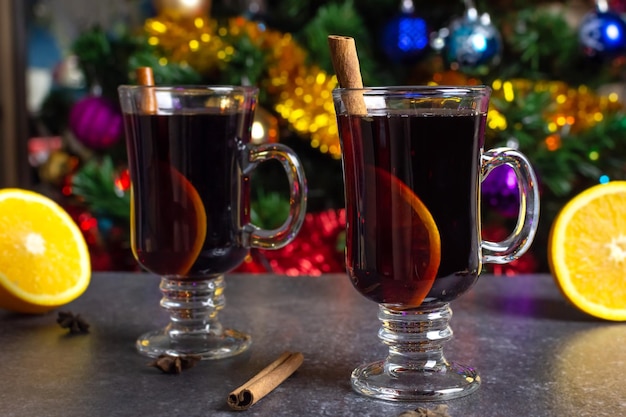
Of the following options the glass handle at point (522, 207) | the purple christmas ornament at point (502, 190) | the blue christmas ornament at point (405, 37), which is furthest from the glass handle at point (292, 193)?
the blue christmas ornament at point (405, 37)

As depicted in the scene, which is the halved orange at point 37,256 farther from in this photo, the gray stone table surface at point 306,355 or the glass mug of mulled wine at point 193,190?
the glass mug of mulled wine at point 193,190

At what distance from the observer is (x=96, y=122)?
2.25 meters

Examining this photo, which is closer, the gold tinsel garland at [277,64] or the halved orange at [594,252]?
the halved orange at [594,252]

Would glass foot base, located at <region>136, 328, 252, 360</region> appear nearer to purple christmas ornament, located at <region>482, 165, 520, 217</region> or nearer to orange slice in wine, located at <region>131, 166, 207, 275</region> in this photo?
orange slice in wine, located at <region>131, 166, 207, 275</region>

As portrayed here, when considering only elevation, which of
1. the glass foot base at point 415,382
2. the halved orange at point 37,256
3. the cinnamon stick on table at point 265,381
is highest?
the halved orange at point 37,256

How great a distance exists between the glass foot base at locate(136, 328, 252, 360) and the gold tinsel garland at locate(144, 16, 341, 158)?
0.91 metres

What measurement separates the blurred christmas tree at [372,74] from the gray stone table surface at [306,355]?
1.84 ft

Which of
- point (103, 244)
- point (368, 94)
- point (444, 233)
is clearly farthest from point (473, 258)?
point (103, 244)

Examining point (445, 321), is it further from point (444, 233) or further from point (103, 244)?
point (103, 244)

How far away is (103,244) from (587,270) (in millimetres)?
1331

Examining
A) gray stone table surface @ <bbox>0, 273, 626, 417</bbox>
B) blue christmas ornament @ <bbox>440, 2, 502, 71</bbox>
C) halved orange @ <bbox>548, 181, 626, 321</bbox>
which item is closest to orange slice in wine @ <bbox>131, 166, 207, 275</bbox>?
gray stone table surface @ <bbox>0, 273, 626, 417</bbox>

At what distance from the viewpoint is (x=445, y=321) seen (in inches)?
36.7

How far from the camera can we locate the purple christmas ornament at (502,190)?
5.78 ft

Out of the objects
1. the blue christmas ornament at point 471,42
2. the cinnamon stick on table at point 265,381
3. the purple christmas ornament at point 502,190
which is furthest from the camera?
the blue christmas ornament at point 471,42
